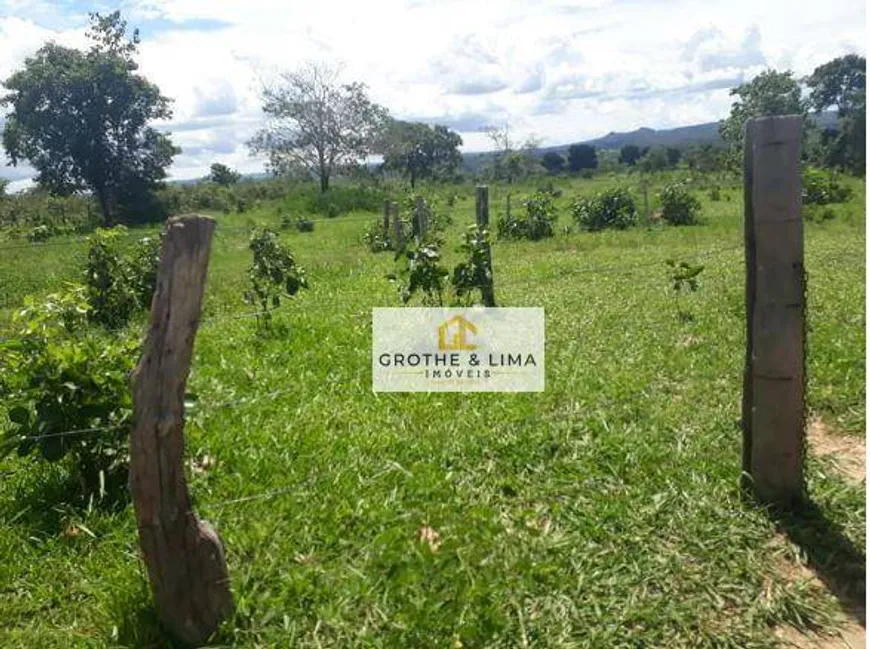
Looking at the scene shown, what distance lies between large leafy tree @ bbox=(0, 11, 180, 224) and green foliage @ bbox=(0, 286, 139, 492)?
23.5 meters

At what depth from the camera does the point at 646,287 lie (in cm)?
771

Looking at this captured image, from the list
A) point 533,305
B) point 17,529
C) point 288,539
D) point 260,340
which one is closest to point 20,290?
point 260,340

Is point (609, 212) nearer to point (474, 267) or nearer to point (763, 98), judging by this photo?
point (474, 267)

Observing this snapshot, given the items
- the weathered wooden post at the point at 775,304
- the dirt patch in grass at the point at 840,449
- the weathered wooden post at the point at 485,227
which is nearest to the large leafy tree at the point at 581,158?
the weathered wooden post at the point at 485,227

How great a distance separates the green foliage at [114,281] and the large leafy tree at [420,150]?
3272 centimetres

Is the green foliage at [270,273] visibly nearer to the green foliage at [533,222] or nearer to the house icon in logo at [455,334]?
the house icon in logo at [455,334]

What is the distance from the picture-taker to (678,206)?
49.7 feet

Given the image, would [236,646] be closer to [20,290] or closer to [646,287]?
[646,287]

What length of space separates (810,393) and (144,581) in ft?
12.6

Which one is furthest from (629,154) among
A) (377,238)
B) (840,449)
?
(840,449)

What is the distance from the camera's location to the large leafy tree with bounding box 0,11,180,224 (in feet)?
76.5

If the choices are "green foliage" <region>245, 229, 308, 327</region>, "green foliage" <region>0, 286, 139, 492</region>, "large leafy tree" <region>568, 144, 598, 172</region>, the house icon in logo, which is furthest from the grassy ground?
"large leafy tree" <region>568, 144, 598, 172</region>

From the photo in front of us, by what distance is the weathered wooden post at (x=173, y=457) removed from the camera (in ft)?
6.91

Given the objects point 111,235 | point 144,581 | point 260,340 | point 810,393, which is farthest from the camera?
point 111,235
